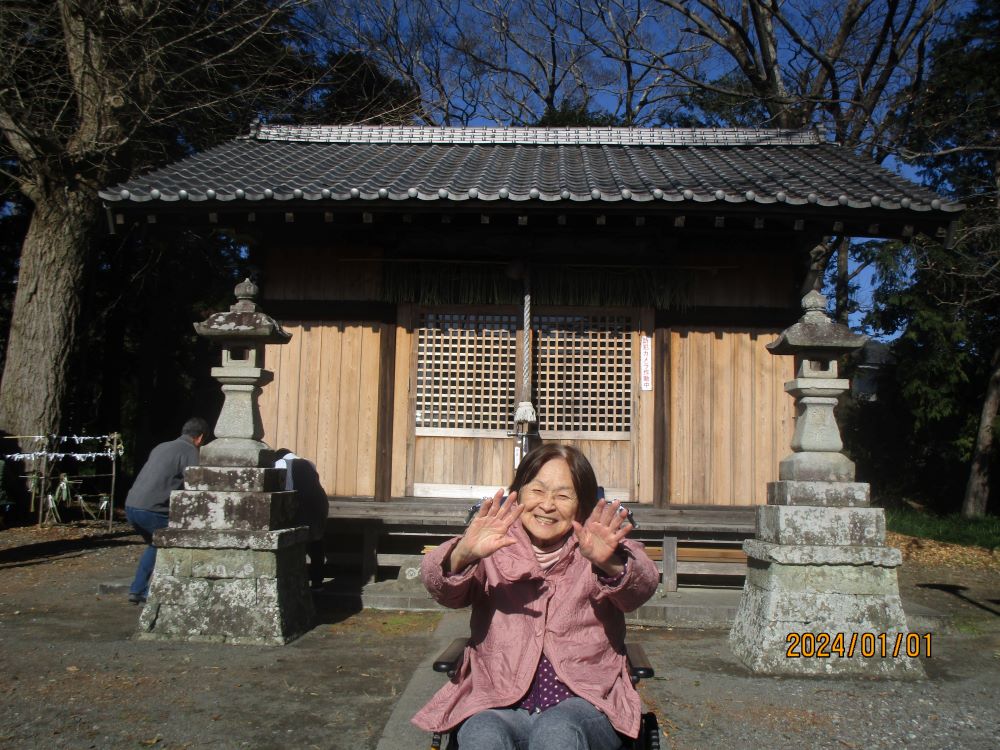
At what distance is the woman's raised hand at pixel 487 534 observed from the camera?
9.09 feet

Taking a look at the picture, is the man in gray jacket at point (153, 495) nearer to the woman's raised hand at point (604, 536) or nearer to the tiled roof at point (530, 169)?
the tiled roof at point (530, 169)

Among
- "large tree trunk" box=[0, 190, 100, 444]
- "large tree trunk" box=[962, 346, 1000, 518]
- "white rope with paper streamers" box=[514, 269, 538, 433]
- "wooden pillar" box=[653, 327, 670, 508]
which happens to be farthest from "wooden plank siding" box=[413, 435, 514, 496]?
"large tree trunk" box=[962, 346, 1000, 518]

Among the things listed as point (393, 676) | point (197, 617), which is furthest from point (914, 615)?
point (197, 617)

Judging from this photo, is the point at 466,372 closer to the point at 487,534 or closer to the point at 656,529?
the point at 656,529

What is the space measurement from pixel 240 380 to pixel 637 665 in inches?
165

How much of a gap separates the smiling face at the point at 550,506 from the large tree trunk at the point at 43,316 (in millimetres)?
11889

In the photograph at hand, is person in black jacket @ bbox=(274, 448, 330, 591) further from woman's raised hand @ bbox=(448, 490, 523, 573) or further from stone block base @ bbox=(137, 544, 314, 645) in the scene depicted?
woman's raised hand @ bbox=(448, 490, 523, 573)

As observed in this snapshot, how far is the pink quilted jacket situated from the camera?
9.15 feet

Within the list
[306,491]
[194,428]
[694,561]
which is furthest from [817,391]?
[194,428]

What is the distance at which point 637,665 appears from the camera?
2.89 metres

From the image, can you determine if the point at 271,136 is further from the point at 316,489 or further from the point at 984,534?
the point at 984,534

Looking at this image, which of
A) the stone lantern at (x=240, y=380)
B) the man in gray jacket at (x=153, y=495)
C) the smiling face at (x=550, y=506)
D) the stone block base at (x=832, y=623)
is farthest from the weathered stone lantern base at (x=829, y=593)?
the man in gray jacket at (x=153, y=495)

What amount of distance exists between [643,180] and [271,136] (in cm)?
557
